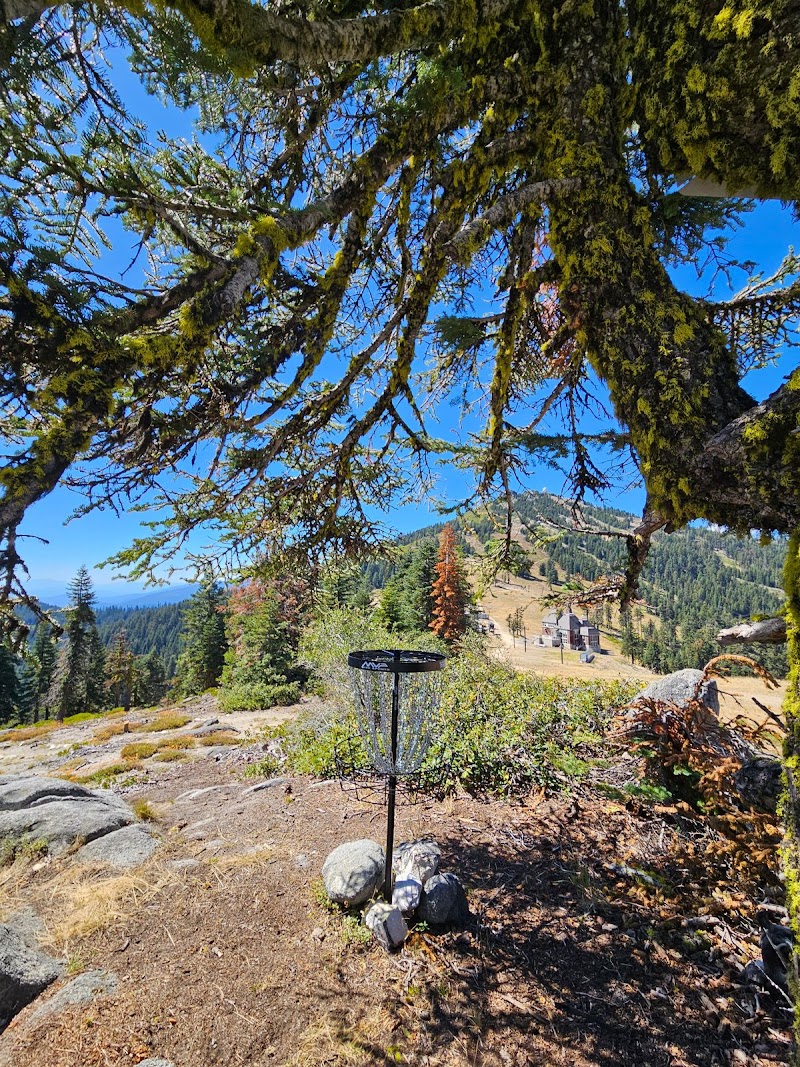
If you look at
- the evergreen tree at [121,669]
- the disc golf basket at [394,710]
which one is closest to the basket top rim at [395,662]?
the disc golf basket at [394,710]

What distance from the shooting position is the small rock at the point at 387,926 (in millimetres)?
3500

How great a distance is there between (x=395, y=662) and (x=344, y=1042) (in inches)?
86.5

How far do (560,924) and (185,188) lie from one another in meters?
5.55

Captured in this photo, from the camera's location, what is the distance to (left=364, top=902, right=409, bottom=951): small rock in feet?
11.5

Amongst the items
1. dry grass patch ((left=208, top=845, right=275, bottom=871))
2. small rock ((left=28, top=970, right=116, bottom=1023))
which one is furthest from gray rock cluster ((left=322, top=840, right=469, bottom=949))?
small rock ((left=28, top=970, right=116, bottom=1023))

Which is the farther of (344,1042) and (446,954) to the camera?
(446,954)

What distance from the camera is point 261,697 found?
61.8 ft

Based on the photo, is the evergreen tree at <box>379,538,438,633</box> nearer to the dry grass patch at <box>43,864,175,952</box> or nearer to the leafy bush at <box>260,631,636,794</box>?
the leafy bush at <box>260,631,636,794</box>

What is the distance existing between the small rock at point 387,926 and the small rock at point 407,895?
8 cm

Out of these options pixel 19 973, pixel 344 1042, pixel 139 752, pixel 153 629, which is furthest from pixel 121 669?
pixel 153 629

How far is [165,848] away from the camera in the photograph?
17.2ft

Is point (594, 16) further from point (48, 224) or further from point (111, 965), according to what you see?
point (111, 965)

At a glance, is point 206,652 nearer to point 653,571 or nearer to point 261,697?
point 261,697

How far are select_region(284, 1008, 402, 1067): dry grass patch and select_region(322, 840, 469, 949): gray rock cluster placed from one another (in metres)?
0.64
